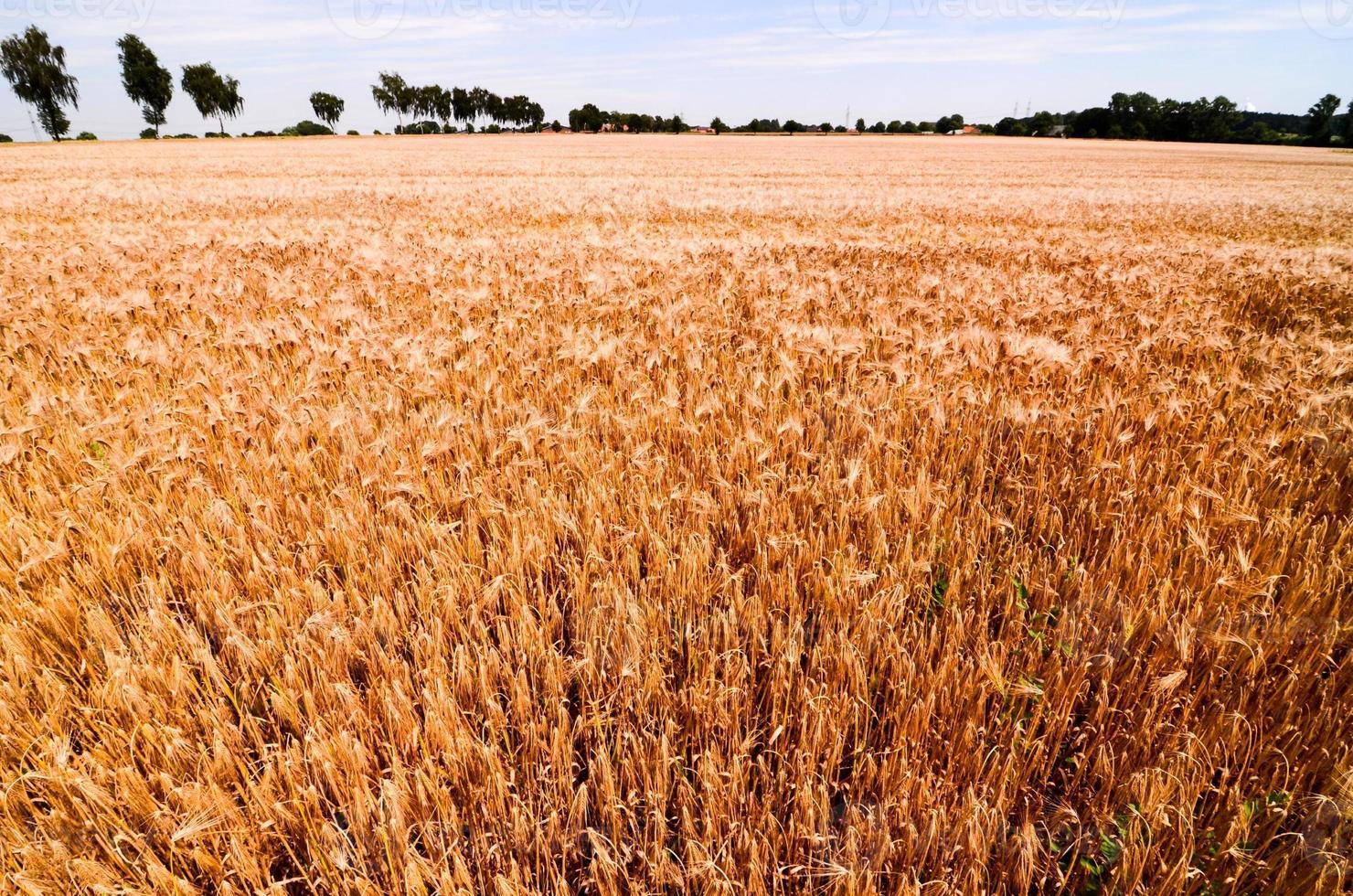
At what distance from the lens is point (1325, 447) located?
105 inches

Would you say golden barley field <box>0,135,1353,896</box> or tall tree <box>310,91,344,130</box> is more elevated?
tall tree <box>310,91,344,130</box>

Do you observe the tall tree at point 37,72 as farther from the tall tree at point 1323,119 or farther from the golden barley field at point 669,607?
the tall tree at point 1323,119

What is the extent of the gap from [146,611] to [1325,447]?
14.5ft

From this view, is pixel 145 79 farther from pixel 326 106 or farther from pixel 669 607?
pixel 669 607

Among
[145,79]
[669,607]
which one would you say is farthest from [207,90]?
[669,607]

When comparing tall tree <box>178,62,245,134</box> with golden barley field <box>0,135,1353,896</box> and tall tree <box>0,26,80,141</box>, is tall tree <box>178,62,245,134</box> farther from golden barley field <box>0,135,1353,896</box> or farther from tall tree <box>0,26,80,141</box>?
golden barley field <box>0,135,1353,896</box>

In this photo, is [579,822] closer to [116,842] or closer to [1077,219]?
[116,842]

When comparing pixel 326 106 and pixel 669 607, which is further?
pixel 326 106

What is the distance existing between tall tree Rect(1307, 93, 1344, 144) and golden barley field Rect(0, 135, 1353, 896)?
119 m

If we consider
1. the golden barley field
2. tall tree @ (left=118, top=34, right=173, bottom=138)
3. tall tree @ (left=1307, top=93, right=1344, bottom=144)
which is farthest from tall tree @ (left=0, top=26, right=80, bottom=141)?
tall tree @ (left=1307, top=93, right=1344, bottom=144)

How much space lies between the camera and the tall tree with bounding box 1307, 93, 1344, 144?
82375mm

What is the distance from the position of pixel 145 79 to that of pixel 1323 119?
6219 inches

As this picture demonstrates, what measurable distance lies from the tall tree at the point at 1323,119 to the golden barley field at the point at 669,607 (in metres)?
119

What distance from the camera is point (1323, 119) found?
85375 mm
